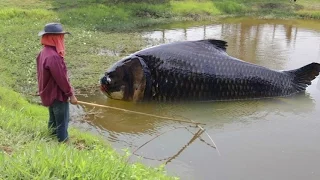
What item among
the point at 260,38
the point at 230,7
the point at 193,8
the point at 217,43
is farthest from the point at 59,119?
the point at 230,7

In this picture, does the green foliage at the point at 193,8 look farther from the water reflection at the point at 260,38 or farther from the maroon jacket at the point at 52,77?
the maroon jacket at the point at 52,77

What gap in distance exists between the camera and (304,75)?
8883 millimetres

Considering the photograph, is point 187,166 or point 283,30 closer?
point 187,166

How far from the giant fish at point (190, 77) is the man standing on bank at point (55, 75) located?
2812mm

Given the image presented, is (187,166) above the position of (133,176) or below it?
below

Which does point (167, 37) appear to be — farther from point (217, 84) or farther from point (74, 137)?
point (74, 137)

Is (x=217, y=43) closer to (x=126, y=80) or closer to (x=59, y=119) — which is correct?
(x=126, y=80)

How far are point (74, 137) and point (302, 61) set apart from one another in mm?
8095

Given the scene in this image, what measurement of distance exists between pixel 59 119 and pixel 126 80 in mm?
2826

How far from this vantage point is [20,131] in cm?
496

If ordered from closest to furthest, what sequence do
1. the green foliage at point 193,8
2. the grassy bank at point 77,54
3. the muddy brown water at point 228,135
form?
the grassy bank at point 77,54
the muddy brown water at point 228,135
the green foliage at point 193,8

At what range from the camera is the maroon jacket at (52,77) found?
4844mm

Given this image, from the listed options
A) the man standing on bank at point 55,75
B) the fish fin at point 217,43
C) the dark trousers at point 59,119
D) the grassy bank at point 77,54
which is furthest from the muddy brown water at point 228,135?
the fish fin at point 217,43

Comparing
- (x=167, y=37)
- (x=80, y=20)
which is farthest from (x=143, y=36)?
(x=80, y=20)
